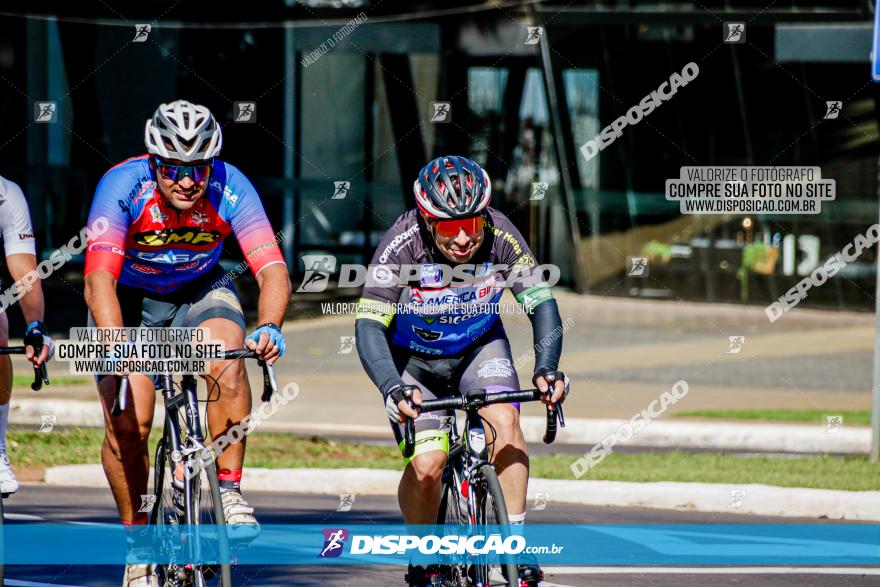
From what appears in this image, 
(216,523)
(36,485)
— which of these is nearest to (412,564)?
(216,523)

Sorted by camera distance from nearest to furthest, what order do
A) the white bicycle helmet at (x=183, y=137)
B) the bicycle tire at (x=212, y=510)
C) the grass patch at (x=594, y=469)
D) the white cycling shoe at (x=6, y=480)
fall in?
the bicycle tire at (x=212, y=510) < the white bicycle helmet at (x=183, y=137) < the white cycling shoe at (x=6, y=480) < the grass patch at (x=594, y=469)

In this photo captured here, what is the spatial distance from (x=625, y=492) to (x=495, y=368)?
15.3ft

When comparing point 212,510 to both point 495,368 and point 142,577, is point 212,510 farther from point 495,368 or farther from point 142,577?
point 495,368

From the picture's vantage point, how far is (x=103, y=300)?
5793 millimetres

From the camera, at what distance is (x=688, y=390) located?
59.1ft

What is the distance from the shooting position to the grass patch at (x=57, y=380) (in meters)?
16.5

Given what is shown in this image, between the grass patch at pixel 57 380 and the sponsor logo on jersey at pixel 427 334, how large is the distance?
441 inches

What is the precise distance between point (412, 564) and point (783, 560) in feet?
10.0

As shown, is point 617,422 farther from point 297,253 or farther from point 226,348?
point 297,253

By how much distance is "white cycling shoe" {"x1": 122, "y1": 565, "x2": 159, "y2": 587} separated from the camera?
234 inches

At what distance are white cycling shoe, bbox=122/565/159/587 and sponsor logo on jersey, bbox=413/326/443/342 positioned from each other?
1523mm

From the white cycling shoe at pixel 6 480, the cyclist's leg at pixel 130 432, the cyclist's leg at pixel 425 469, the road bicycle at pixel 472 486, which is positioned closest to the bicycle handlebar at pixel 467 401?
the road bicycle at pixel 472 486

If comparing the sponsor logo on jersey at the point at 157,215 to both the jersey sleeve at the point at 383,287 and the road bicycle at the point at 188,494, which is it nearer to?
the road bicycle at the point at 188,494

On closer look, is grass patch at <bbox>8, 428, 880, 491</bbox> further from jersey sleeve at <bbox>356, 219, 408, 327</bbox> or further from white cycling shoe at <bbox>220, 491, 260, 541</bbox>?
white cycling shoe at <bbox>220, 491, 260, 541</bbox>
